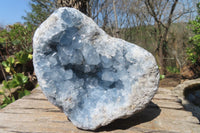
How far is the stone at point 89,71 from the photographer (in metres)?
1.17

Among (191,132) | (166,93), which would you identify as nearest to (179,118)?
(191,132)

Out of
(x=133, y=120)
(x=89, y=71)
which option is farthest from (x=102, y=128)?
(x=89, y=71)

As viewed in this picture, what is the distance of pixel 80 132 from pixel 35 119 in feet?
1.59

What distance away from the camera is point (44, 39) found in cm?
112

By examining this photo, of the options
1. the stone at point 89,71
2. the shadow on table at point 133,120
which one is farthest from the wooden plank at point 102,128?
the stone at point 89,71

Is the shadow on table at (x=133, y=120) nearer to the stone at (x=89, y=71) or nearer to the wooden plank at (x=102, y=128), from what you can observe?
the wooden plank at (x=102, y=128)

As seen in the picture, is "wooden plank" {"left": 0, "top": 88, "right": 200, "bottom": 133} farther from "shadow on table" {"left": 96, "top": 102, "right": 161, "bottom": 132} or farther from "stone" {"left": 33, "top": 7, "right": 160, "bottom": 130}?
"stone" {"left": 33, "top": 7, "right": 160, "bottom": 130}

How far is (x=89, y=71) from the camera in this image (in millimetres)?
1270

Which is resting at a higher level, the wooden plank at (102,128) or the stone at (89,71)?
the stone at (89,71)

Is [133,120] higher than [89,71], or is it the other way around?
[89,71]

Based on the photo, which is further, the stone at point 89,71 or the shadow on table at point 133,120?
the shadow on table at point 133,120

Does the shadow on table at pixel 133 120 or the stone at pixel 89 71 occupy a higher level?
the stone at pixel 89 71

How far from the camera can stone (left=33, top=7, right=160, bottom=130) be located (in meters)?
1.17

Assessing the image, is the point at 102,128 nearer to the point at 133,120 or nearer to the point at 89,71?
the point at 133,120
